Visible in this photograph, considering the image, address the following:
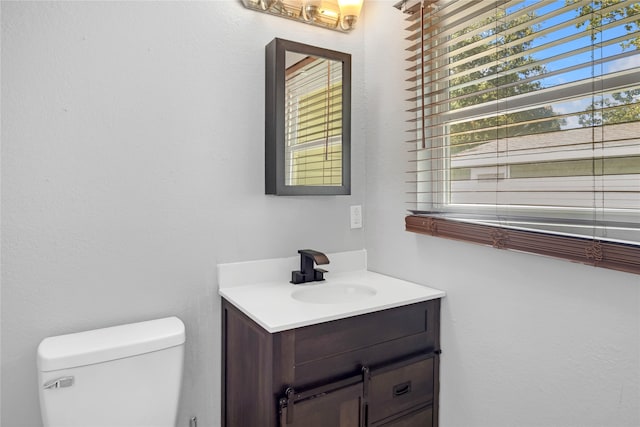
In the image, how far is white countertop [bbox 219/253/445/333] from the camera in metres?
1.27

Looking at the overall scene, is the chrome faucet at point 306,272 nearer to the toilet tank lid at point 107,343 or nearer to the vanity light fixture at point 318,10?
the toilet tank lid at point 107,343

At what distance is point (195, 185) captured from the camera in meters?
1.55

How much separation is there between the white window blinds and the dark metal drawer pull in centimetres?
66

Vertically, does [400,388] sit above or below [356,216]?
below

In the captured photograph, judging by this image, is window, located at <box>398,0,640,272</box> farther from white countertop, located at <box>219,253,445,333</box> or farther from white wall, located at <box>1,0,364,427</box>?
white wall, located at <box>1,0,364,427</box>

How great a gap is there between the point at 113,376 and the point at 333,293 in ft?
2.86

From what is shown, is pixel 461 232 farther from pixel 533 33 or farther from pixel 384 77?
pixel 384 77

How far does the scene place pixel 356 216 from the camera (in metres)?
1.95

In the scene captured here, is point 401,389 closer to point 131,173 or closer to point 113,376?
point 113,376

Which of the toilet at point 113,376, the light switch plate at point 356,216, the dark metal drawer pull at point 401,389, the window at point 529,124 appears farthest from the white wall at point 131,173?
the dark metal drawer pull at point 401,389

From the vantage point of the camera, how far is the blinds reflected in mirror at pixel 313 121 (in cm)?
164

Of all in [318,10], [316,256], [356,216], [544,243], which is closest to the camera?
[544,243]

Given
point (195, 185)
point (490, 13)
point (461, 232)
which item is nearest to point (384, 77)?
point (490, 13)

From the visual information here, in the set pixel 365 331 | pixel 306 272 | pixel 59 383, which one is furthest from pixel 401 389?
pixel 59 383
